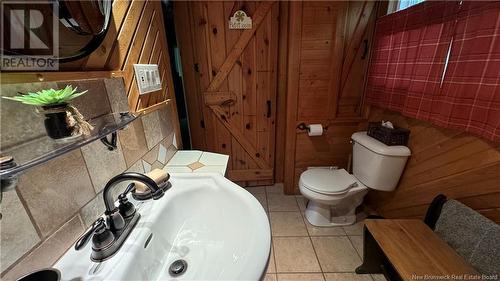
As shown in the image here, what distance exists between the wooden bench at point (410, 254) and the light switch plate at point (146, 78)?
4.86 feet

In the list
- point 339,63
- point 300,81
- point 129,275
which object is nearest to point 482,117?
point 339,63

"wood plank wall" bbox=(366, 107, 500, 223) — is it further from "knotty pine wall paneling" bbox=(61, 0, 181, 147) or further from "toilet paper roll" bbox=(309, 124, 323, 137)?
"knotty pine wall paneling" bbox=(61, 0, 181, 147)

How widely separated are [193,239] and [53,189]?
476mm

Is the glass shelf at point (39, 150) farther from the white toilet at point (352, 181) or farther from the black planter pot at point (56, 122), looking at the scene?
the white toilet at point (352, 181)

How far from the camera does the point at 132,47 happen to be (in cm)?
98

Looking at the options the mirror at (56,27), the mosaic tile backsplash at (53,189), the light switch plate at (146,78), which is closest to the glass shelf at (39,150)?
the mosaic tile backsplash at (53,189)

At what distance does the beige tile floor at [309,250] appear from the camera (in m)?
1.39

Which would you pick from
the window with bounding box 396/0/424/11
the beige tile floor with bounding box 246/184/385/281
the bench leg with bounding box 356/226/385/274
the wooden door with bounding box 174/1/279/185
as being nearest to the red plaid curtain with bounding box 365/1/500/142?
the window with bounding box 396/0/424/11

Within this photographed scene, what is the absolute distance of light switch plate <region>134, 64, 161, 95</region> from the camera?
3.26 ft

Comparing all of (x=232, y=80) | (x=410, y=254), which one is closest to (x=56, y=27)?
(x=232, y=80)

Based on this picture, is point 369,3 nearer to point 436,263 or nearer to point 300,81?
point 300,81

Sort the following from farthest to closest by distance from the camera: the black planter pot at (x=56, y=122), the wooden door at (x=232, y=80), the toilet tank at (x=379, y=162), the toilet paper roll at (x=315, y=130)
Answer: the toilet paper roll at (x=315, y=130) < the wooden door at (x=232, y=80) < the toilet tank at (x=379, y=162) < the black planter pot at (x=56, y=122)

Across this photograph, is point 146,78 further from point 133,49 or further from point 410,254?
point 410,254

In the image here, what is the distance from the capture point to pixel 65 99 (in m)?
0.52
